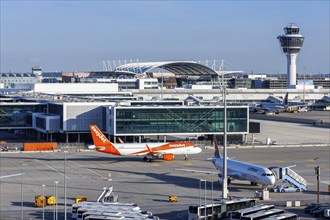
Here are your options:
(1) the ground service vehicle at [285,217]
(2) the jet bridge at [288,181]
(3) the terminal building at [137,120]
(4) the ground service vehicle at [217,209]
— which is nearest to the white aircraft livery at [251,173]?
(2) the jet bridge at [288,181]

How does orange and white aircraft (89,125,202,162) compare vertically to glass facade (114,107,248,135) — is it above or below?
below

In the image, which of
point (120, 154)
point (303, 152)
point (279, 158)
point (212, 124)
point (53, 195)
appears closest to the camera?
point (53, 195)

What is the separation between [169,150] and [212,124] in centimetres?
2493

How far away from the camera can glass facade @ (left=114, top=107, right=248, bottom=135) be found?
12138 centimetres

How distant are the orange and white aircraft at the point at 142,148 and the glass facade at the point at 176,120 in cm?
1996

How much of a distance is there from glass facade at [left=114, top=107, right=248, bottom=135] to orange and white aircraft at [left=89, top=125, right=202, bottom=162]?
1996 cm

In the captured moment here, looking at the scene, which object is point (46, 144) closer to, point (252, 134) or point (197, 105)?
point (197, 105)

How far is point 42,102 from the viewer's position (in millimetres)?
143000

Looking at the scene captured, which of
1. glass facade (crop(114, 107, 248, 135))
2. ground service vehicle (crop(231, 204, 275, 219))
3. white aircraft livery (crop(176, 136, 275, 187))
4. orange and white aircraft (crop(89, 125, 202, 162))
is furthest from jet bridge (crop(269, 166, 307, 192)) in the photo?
glass facade (crop(114, 107, 248, 135))

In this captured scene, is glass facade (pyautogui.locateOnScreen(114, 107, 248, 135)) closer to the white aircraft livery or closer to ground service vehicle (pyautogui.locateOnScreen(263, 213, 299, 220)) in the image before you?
the white aircraft livery

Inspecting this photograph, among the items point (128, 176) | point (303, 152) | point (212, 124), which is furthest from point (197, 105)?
point (128, 176)

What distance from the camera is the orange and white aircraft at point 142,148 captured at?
97.1m

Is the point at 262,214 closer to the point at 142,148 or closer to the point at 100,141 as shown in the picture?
the point at 100,141

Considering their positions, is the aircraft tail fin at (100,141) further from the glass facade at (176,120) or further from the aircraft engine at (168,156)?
the glass facade at (176,120)
